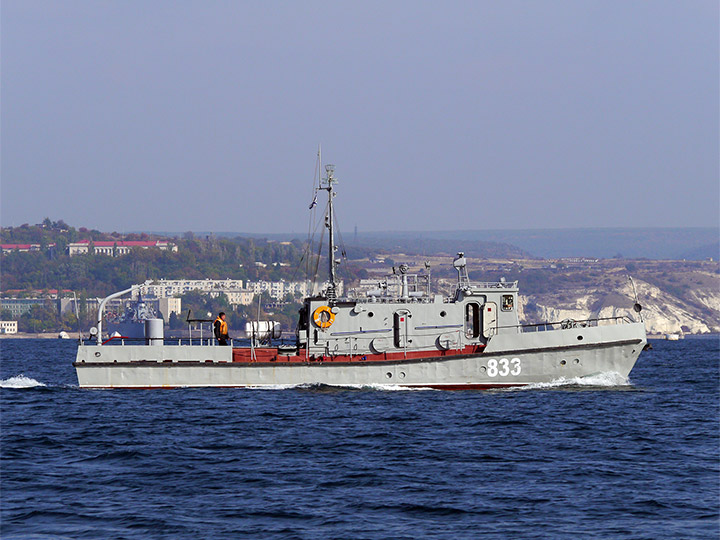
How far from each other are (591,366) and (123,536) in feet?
71.9

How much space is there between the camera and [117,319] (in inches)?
7200

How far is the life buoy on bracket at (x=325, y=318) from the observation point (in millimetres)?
36000

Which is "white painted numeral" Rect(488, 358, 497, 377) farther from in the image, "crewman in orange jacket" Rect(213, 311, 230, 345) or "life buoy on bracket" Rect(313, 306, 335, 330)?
"crewman in orange jacket" Rect(213, 311, 230, 345)

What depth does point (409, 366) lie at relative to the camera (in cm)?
3453

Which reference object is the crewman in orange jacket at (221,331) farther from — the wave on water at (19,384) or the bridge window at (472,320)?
the wave on water at (19,384)

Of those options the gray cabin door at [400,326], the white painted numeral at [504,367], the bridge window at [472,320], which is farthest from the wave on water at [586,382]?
the gray cabin door at [400,326]

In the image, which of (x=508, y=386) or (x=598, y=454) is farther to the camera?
(x=508, y=386)

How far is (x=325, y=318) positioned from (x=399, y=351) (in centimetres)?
284

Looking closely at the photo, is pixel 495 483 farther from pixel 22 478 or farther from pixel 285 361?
pixel 285 361

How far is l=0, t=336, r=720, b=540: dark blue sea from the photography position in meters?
17.5

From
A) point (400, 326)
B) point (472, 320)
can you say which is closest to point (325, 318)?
point (400, 326)

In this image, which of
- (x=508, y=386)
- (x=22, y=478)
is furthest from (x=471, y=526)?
(x=508, y=386)

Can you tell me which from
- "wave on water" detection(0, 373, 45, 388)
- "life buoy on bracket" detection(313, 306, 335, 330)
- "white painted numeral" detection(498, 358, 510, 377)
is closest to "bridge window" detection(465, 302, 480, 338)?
"white painted numeral" detection(498, 358, 510, 377)

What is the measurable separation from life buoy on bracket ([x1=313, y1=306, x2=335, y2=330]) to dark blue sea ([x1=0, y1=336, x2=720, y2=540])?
2.59 metres
